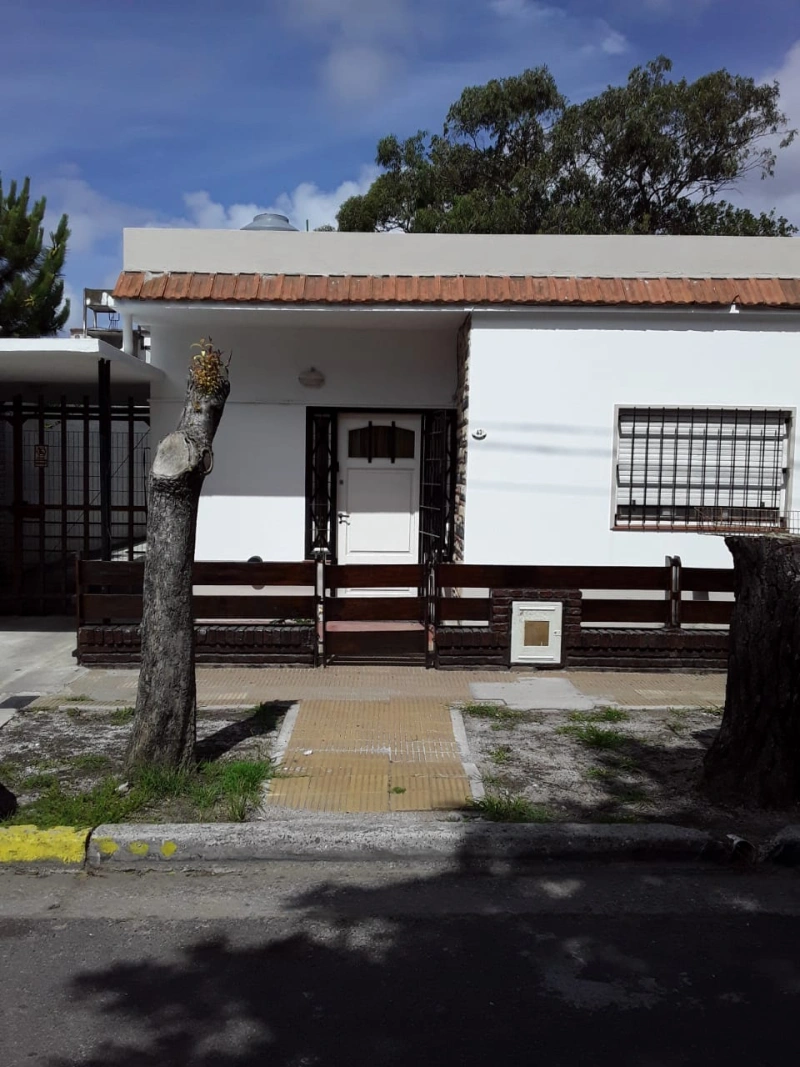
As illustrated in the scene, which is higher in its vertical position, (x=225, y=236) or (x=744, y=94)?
(x=744, y=94)

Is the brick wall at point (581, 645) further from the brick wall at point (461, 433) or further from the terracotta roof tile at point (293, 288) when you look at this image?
the terracotta roof tile at point (293, 288)

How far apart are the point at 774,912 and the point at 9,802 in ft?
12.9

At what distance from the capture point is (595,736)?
21.3ft

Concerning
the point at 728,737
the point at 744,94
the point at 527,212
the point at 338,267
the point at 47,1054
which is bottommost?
the point at 47,1054

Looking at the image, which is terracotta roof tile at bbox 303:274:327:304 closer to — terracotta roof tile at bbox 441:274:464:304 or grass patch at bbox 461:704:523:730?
terracotta roof tile at bbox 441:274:464:304

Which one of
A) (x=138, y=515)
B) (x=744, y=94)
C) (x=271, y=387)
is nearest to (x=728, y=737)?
(x=271, y=387)

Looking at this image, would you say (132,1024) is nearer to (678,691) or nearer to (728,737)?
(728,737)

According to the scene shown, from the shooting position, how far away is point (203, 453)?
542cm

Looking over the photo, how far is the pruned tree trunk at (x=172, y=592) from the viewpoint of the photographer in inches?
214

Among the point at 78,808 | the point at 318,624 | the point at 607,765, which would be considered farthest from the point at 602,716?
the point at 78,808

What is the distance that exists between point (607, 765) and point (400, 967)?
261 centimetres

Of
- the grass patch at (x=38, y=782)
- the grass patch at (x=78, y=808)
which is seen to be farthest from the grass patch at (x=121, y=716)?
the grass patch at (x=78, y=808)

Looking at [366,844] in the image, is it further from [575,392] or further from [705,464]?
[705,464]

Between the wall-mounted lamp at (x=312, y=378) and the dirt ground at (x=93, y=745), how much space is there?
4.53 m
